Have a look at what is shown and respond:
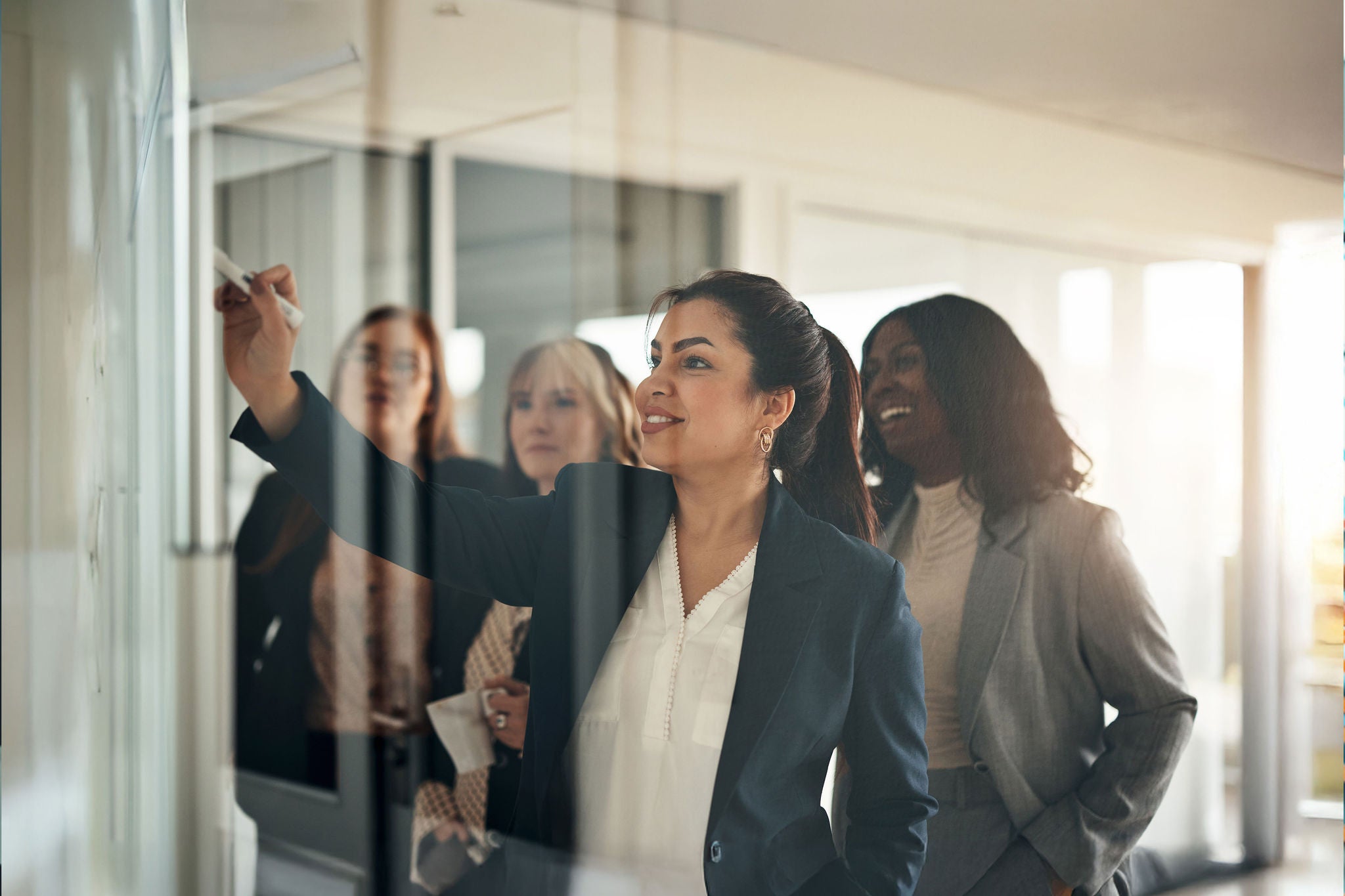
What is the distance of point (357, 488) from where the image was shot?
0.84 meters

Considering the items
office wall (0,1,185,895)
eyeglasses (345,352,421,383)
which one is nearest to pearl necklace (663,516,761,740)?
eyeglasses (345,352,421,383)

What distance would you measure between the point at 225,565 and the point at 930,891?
1003 millimetres

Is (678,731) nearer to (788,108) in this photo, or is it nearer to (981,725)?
(981,725)

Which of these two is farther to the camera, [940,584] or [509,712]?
[509,712]

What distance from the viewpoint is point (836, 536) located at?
61 centimetres

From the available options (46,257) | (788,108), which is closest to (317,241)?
(46,257)

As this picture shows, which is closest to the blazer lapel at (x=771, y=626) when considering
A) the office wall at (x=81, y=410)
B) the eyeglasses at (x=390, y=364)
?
the eyeglasses at (x=390, y=364)

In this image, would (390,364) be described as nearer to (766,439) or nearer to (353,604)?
(353,604)

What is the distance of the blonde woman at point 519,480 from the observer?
703 mm

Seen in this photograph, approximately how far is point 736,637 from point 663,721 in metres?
0.08

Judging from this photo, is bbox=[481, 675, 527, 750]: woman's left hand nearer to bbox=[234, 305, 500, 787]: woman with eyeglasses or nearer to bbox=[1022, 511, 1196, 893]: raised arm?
bbox=[234, 305, 500, 787]: woman with eyeglasses

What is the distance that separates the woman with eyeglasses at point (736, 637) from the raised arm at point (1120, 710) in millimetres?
93

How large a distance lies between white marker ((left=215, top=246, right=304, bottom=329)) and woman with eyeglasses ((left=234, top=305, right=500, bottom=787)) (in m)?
0.06

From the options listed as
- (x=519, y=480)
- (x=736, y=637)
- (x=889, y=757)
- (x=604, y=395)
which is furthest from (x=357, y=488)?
(x=889, y=757)
